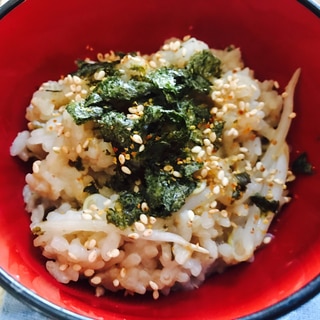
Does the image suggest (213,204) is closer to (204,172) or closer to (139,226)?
(204,172)

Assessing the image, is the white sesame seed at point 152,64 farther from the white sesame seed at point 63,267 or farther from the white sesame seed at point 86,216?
the white sesame seed at point 63,267

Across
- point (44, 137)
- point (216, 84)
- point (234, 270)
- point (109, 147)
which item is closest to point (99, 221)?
point (109, 147)

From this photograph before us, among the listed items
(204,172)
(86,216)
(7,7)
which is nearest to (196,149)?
(204,172)

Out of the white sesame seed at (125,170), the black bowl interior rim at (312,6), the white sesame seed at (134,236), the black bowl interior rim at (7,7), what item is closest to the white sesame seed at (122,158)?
the white sesame seed at (125,170)

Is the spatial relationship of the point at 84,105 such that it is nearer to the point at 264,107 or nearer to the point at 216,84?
the point at 216,84

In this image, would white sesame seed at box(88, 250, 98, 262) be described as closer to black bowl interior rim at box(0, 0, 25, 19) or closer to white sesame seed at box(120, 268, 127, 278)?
white sesame seed at box(120, 268, 127, 278)

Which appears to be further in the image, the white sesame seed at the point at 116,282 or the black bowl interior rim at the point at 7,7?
the black bowl interior rim at the point at 7,7
